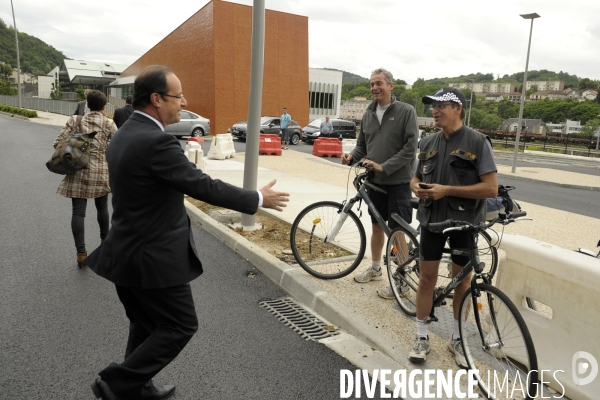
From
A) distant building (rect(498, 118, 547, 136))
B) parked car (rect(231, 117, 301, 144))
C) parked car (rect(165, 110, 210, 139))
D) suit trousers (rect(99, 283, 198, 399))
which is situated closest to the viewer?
suit trousers (rect(99, 283, 198, 399))

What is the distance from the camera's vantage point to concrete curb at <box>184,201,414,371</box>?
12.6ft

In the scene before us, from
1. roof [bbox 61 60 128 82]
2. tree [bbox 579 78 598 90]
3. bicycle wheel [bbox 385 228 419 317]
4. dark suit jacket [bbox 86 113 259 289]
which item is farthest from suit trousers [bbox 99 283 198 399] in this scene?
tree [bbox 579 78 598 90]

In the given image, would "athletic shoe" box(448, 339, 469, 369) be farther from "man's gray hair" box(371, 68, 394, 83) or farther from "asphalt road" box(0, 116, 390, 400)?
"man's gray hair" box(371, 68, 394, 83)

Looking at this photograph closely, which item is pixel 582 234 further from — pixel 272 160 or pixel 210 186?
pixel 272 160

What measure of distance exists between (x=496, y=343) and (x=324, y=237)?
234cm

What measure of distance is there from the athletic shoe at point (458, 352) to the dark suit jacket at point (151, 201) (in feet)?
Result: 6.47

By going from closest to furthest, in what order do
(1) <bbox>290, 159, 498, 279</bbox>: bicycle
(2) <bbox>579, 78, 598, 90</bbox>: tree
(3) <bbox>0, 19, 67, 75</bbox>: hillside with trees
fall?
(1) <bbox>290, 159, 498, 279</bbox>: bicycle < (3) <bbox>0, 19, 67, 75</bbox>: hillside with trees < (2) <bbox>579, 78, 598, 90</bbox>: tree

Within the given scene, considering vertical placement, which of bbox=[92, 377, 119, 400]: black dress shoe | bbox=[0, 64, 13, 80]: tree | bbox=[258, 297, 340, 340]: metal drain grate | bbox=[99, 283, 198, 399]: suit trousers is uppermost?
bbox=[0, 64, 13, 80]: tree

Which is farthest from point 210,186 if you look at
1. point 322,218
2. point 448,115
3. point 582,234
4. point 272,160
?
point 272,160

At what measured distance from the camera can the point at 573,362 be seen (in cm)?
320

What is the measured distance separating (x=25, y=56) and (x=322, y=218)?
437ft

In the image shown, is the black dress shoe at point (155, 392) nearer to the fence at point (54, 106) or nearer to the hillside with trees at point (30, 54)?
the fence at point (54, 106)

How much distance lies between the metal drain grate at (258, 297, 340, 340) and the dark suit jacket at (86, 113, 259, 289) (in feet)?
5.65

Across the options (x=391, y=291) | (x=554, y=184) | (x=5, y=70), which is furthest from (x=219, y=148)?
(x=5, y=70)
